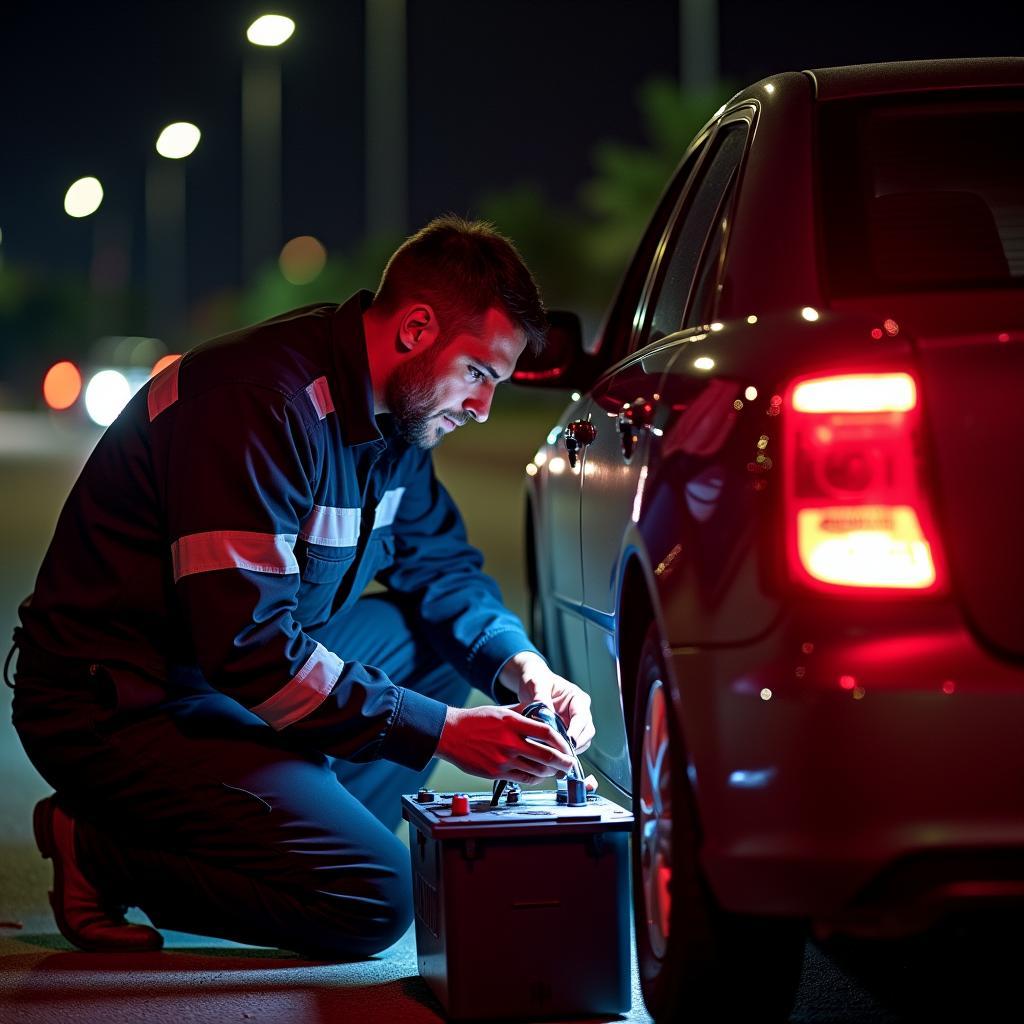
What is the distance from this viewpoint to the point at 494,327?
13.6 ft

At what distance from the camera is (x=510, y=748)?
370 cm

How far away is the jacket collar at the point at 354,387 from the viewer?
412 cm

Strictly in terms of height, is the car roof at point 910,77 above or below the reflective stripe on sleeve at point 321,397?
above

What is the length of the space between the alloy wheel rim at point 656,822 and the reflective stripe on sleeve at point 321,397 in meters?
1.13

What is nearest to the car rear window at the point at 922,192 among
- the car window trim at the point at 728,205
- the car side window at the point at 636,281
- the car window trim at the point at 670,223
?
the car window trim at the point at 728,205

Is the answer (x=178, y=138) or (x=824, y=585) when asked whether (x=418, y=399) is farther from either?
(x=178, y=138)

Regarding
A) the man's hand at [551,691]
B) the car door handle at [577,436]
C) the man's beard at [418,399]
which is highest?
the man's beard at [418,399]

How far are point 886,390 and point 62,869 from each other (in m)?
2.32

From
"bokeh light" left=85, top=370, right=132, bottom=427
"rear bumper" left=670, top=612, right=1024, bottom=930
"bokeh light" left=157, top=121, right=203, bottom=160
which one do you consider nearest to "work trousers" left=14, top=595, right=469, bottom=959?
"rear bumper" left=670, top=612, right=1024, bottom=930

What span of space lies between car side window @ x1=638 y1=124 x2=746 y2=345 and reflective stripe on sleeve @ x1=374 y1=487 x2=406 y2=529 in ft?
2.39

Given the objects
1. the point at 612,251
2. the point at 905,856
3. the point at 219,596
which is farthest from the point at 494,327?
the point at 612,251

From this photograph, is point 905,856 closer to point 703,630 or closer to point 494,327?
point 703,630

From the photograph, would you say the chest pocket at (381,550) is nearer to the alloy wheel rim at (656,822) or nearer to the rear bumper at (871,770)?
the alloy wheel rim at (656,822)

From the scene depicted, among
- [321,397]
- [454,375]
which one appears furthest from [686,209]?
[321,397]
